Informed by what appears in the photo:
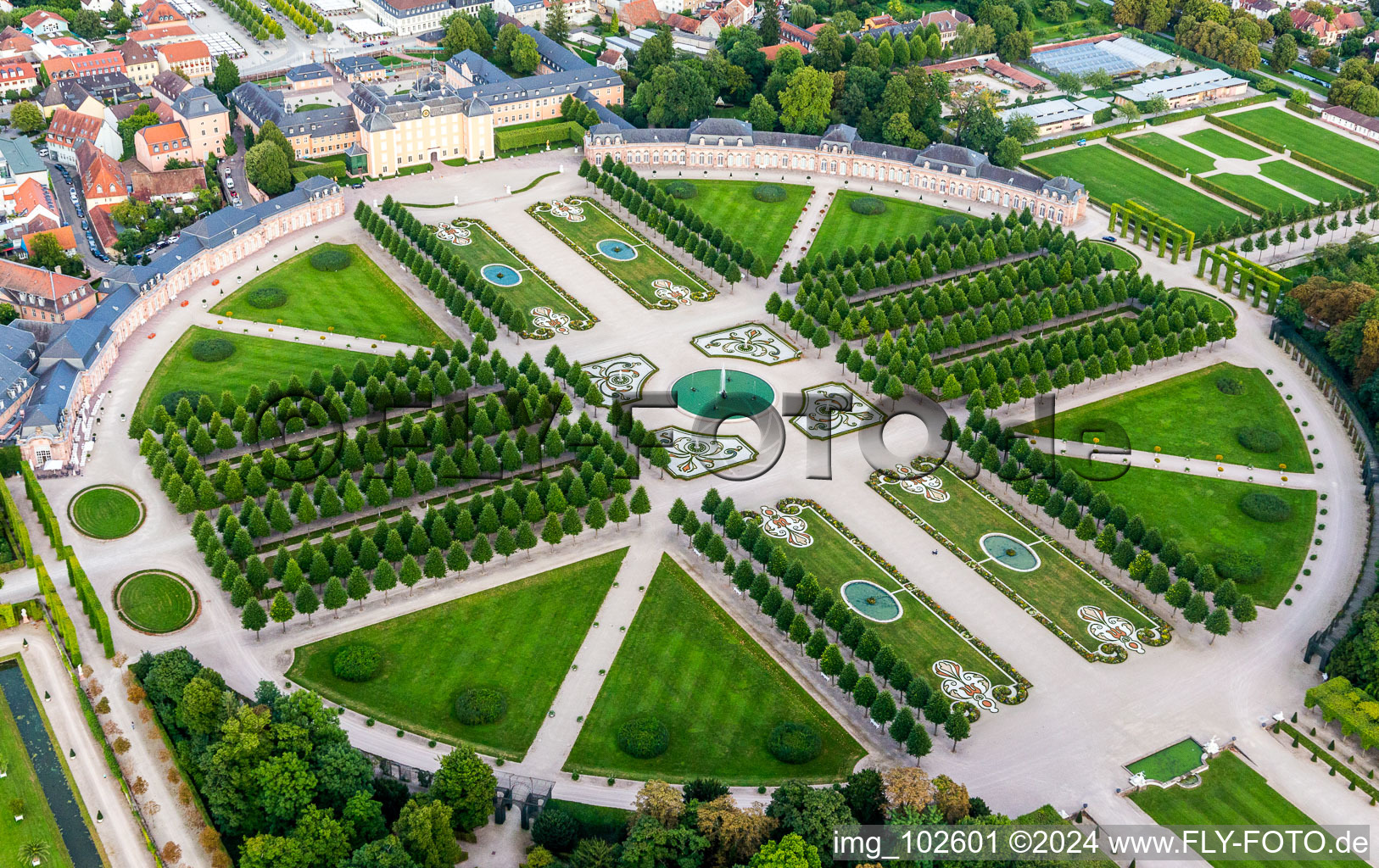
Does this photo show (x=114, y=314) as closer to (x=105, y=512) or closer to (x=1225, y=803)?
(x=105, y=512)

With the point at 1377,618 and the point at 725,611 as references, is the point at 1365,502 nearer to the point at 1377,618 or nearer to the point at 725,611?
the point at 1377,618

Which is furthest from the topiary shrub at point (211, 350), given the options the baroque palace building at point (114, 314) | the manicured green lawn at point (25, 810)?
the manicured green lawn at point (25, 810)

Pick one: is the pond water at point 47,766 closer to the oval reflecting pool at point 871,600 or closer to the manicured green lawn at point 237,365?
the manicured green lawn at point 237,365

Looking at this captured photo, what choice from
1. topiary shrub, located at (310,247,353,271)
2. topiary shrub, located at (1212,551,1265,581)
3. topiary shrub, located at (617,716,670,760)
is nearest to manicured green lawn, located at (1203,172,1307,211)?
topiary shrub, located at (1212,551,1265,581)

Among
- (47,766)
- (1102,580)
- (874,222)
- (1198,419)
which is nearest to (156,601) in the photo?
(47,766)

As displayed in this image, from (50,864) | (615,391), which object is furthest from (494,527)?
(50,864)

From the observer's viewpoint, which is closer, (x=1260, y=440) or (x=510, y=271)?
(x=1260, y=440)
